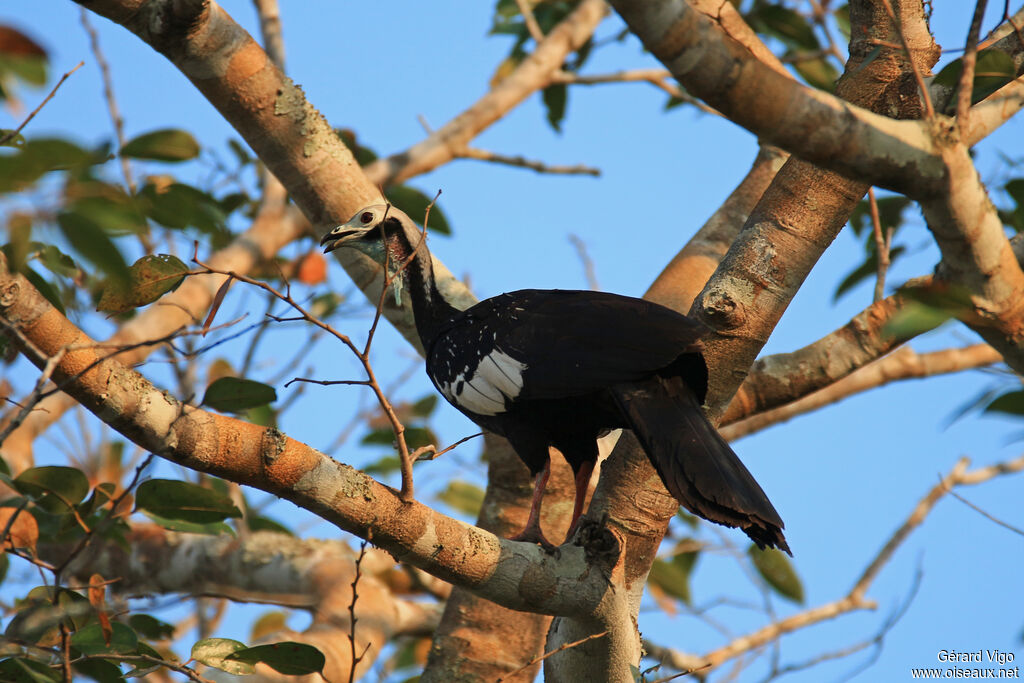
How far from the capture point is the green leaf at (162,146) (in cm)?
414

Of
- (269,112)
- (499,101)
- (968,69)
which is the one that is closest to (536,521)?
(269,112)

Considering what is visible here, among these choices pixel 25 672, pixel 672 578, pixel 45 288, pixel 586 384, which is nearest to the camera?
pixel 25 672

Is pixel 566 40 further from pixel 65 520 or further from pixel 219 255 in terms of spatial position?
pixel 65 520

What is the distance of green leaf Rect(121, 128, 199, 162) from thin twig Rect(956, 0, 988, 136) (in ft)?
10.4

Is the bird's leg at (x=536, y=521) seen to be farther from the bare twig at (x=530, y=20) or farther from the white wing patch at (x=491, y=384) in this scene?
the bare twig at (x=530, y=20)

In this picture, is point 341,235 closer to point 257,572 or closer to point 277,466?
point 277,466

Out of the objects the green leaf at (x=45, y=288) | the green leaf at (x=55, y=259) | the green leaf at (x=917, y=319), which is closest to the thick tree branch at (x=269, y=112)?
the green leaf at (x=55, y=259)

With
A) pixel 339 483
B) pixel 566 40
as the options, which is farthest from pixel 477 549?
pixel 566 40

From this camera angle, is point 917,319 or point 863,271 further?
point 863,271

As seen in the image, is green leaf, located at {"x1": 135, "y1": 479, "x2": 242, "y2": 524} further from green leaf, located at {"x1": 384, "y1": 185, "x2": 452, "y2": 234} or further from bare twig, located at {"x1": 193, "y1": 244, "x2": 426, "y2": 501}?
green leaf, located at {"x1": 384, "y1": 185, "x2": 452, "y2": 234}

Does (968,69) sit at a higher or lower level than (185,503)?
higher

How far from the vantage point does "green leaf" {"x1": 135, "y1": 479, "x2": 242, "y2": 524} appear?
11.6 feet

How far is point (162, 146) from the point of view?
4.18 meters

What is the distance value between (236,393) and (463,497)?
12.5ft
